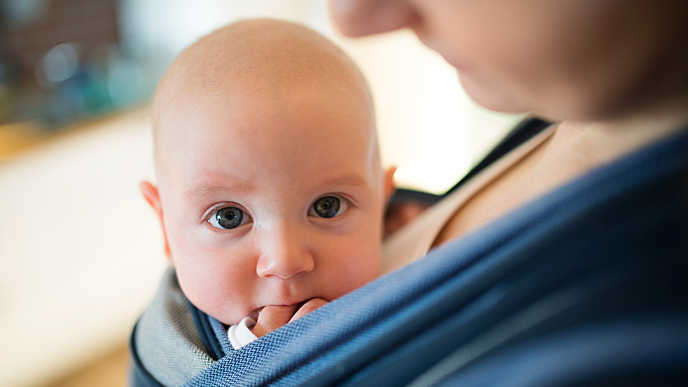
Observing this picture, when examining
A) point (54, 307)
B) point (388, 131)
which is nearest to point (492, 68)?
point (54, 307)

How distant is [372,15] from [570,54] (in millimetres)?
169

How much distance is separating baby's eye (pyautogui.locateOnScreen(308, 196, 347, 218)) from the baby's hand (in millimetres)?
113

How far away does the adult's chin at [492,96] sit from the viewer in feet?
1.46

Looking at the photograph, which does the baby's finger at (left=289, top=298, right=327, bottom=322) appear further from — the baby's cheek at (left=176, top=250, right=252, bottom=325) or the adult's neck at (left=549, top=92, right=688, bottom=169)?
the adult's neck at (left=549, top=92, right=688, bottom=169)

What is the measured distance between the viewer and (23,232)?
1.84 metres

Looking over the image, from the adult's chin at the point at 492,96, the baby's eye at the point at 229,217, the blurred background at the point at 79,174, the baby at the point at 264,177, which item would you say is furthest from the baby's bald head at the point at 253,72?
the blurred background at the point at 79,174

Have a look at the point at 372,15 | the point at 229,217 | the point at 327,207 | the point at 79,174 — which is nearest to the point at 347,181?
the point at 327,207

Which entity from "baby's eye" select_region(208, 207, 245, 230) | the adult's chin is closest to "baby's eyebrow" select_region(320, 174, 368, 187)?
"baby's eye" select_region(208, 207, 245, 230)

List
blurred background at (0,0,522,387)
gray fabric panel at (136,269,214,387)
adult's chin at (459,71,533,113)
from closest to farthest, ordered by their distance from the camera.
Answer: adult's chin at (459,71,533,113)
gray fabric panel at (136,269,214,387)
blurred background at (0,0,522,387)

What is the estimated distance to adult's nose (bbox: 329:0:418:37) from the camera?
0.43 m

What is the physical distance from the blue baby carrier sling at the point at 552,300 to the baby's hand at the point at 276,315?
0.60ft

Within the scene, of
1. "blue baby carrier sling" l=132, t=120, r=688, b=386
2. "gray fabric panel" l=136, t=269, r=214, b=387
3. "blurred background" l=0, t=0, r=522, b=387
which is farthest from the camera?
"blurred background" l=0, t=0, r=522, b=387

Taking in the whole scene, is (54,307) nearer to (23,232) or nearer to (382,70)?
(23,232)

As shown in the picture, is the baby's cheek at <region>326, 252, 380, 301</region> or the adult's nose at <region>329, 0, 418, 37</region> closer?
the adult's nose at <region>329, 0, 418, 37</region>
